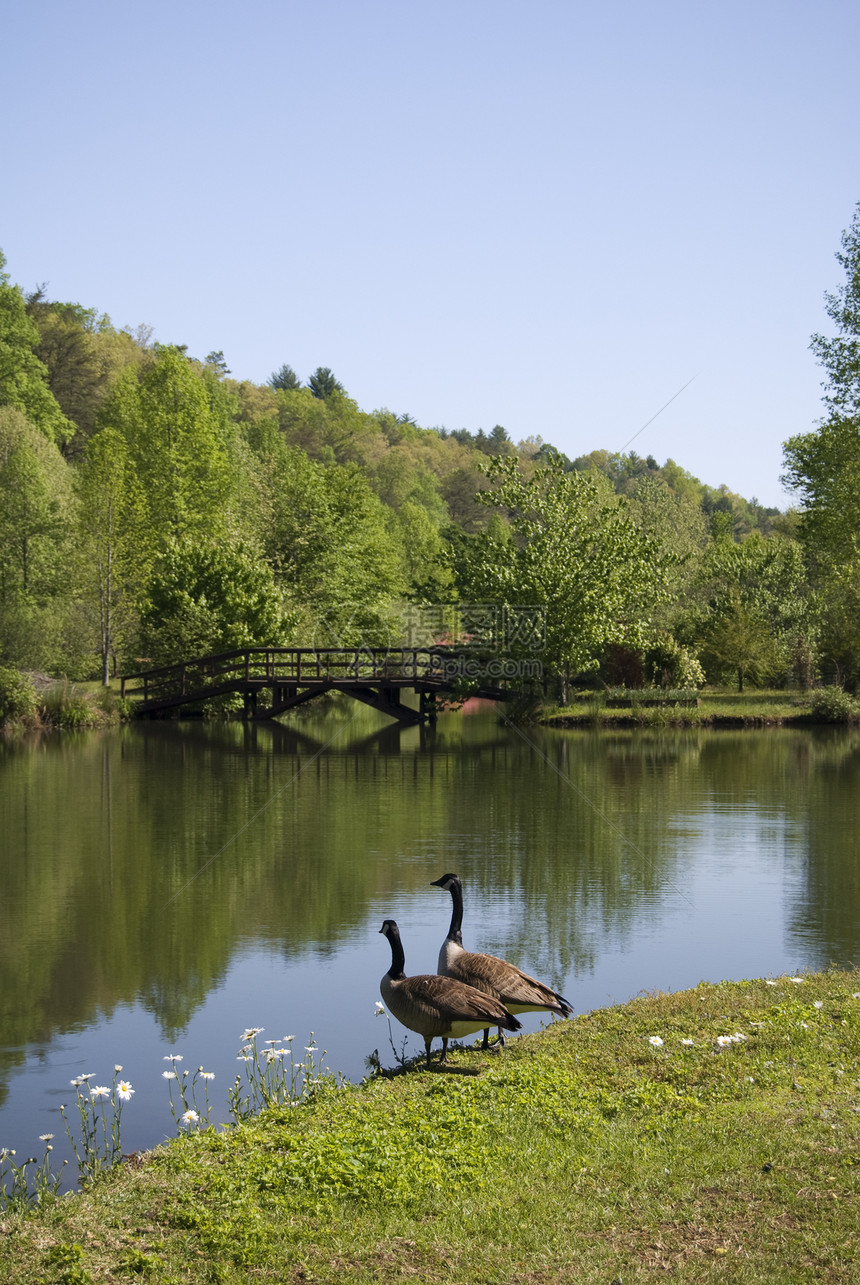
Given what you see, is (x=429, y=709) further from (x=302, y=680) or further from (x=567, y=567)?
(x=567, y=567)

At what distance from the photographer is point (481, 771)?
27656mm

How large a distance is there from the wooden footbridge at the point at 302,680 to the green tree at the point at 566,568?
273cm

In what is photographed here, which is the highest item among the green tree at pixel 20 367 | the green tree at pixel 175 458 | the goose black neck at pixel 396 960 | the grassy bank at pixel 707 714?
the green tree at pixel 20 367

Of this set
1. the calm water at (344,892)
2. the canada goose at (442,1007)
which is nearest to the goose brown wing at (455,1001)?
the canada goose at (442,1007)

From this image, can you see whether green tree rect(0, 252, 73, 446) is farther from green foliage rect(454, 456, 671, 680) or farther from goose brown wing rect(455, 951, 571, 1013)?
goose brown wing rect(455, 951, 571, 1013)

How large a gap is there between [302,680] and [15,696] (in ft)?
31.0

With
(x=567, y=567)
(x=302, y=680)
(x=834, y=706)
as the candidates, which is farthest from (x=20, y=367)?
(x=834, y=706)

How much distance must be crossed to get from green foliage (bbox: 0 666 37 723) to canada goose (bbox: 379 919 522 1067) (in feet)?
104

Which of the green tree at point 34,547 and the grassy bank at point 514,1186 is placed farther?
the green tree at point 34,547

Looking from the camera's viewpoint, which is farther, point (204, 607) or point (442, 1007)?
point (204, 607)

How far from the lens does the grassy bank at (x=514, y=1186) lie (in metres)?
4.81

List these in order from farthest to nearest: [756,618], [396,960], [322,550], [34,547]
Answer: [322,550]
[756,618]
[34,547]
[396,960]

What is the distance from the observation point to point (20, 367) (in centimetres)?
6162

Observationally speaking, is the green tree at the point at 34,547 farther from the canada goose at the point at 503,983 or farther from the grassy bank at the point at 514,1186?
the grassy bank at the point at 514,1186
